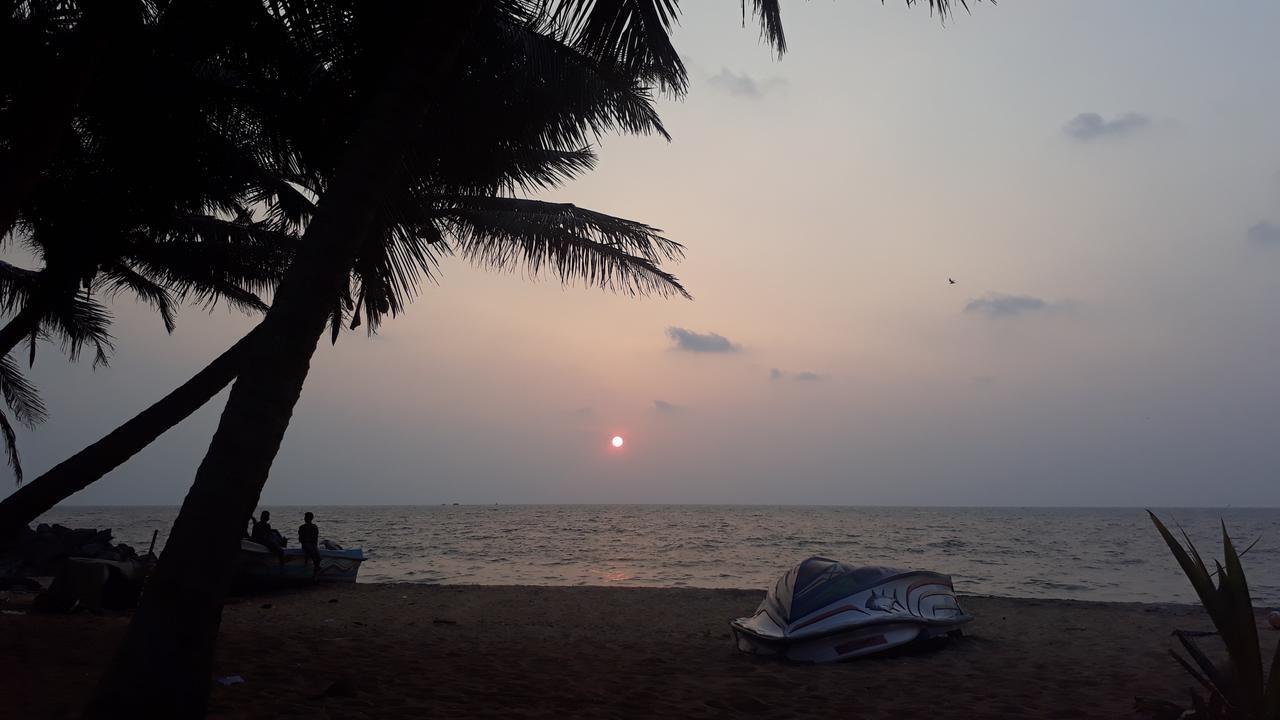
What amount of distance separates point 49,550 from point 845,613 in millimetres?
19085

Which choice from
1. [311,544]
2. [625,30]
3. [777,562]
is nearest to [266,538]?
[311,544]

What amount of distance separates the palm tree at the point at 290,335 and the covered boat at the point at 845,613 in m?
6.15

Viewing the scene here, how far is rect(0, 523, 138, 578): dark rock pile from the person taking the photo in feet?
58.6

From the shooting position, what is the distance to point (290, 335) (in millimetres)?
3963

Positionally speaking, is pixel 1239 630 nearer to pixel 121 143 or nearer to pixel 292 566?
pixel 121 143

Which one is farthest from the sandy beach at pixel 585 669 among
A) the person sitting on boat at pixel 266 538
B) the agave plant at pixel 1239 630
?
the agave plant at pixel 1239 630

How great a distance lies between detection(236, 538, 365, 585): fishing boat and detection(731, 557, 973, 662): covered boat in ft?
28.4

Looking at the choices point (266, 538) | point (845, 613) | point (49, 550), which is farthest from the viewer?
point (49, 550)

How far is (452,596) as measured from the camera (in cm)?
1572

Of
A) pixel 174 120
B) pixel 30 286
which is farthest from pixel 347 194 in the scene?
pixel 30 286

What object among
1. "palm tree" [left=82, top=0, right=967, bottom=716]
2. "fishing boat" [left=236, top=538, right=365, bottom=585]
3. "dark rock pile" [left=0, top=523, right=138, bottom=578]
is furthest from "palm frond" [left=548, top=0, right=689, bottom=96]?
"dark rock pile" [left=0, top=523, right=138, bottom=578]

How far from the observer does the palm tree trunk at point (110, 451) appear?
5.93 m

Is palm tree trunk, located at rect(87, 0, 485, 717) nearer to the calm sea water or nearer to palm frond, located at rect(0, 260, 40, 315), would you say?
palm frond, located at rect(0, 260, 40, 315)

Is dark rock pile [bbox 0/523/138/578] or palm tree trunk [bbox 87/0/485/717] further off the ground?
palm tree trunk [bbox 87/0/485/717]
